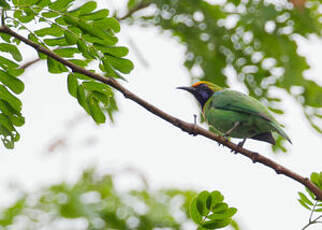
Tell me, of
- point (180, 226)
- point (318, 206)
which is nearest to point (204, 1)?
point (180, 226)

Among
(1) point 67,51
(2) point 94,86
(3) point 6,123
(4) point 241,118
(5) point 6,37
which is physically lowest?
(3) point 6,123

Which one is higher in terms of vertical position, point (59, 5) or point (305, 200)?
point (59, 5)

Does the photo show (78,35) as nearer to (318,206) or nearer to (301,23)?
(318,206)

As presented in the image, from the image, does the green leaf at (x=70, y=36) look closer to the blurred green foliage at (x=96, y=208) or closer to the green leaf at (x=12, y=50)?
the green leaf at (x=12, y=50)

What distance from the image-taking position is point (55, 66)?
262 centimetres

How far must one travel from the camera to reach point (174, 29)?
16.6 ft

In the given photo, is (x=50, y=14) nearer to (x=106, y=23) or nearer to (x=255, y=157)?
(x=106, y=23)

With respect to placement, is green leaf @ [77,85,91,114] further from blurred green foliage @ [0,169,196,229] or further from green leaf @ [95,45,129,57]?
blurred green foliage @ [0,169,196,229]

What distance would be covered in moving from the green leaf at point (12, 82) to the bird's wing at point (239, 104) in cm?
206

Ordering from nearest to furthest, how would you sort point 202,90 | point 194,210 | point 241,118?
1. point 194,210
2. point 241,118
3. point 202,90

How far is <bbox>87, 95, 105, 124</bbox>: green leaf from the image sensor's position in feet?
9.03

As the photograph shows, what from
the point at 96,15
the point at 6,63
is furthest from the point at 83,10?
the point at 6,63

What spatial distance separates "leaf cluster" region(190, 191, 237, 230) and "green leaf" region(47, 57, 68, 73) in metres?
1.05

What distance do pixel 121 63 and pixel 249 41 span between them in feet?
9.79
